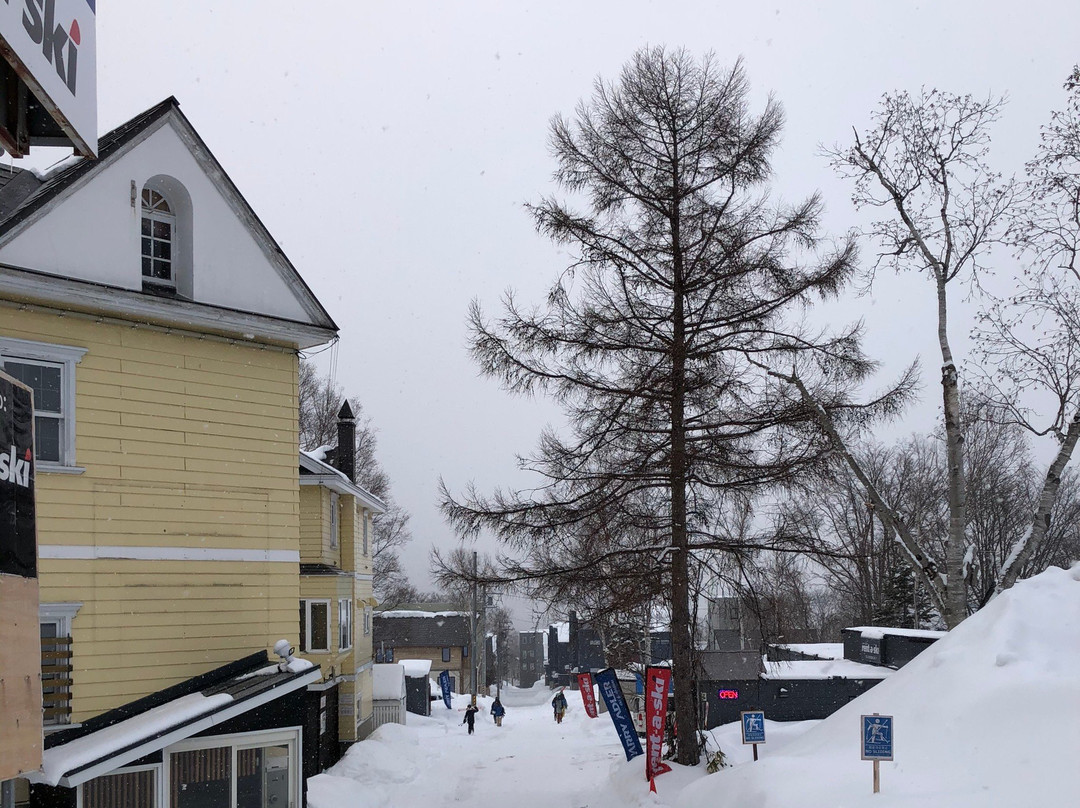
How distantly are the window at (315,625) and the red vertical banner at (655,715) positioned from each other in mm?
11319

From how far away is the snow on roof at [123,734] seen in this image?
33.7ft

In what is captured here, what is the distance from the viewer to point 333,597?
82.9 feet

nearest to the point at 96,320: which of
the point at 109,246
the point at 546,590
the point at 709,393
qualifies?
the point at 109,246

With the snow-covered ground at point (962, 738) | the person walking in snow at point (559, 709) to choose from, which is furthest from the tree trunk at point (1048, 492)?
the person walking in snow at point (559, 709)

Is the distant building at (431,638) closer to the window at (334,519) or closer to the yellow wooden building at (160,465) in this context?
the window at (334,519)

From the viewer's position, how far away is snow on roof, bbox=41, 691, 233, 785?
10258 millimetres

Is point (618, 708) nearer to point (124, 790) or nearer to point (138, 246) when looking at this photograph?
point (124, 790)

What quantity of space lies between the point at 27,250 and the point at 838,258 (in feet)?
44.2

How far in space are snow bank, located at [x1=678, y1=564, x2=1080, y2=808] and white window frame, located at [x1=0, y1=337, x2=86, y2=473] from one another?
30.7ft

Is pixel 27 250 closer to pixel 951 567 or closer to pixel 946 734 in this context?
pixel 946 734

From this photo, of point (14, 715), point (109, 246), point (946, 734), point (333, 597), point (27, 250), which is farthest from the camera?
point (333, 597)

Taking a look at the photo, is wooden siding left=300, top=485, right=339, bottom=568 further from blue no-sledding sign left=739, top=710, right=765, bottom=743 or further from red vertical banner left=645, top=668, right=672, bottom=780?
blue no-sledding sign left=739, top=710, right=765, bottom=743

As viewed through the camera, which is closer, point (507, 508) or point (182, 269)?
point (182, 269)

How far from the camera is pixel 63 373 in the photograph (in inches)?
476
